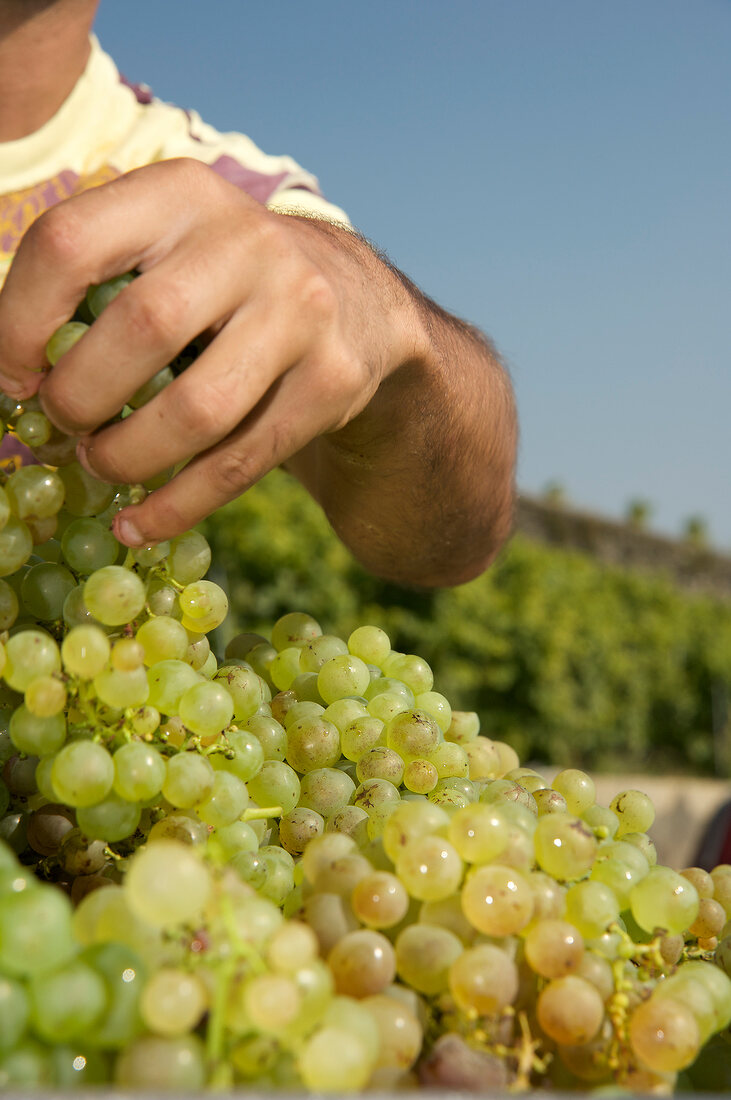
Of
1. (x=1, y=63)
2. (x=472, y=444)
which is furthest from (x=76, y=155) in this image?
(x=472, y=444)

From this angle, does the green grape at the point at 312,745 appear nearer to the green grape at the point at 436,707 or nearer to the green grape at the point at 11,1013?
the green grape at the point at 436,707

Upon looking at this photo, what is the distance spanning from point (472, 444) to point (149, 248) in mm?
1056

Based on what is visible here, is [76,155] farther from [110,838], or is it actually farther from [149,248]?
[110,838]

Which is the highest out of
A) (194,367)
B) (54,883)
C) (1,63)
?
(194,367)

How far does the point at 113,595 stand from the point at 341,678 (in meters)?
0.23

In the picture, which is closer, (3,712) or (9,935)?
(9,935)

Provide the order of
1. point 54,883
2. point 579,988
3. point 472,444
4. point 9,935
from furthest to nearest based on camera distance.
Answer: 1. point 472,444
2. point 54,883
3. point 579,988
4. point 9,935

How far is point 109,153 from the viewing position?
2.08 m

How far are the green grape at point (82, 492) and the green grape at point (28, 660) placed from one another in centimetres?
14

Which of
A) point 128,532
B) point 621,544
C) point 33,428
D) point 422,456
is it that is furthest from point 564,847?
point 621,544

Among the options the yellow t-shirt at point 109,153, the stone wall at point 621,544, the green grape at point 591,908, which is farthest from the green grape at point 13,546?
the stone wall at point 621,544

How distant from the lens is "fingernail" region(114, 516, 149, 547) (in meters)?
0.67

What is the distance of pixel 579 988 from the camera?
50 centimetres

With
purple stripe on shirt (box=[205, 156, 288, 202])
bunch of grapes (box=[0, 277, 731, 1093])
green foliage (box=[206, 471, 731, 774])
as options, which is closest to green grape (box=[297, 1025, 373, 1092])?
bunch of grapes (box=[0, 277, 731, 1093])
